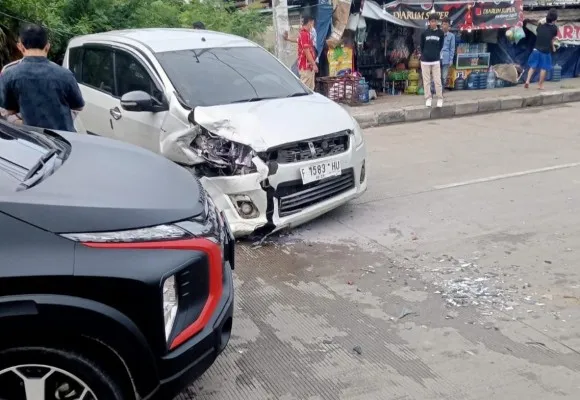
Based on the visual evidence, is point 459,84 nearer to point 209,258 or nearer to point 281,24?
point 281,24

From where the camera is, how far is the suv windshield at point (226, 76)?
5914mm

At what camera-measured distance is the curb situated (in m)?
11.8

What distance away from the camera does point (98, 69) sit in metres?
6.95

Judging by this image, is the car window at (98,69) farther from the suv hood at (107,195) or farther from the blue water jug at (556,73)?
the blue water jug at (556,73)

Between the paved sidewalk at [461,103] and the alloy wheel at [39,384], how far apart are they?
9.39 m

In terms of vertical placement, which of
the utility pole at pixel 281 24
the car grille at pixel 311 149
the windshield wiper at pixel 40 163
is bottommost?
the car grille at pixel 311 149

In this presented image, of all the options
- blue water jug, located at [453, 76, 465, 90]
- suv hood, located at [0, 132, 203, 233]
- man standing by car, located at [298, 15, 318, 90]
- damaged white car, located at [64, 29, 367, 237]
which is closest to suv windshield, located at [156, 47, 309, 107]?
damaged white car, located at [64, 29, 367, 237]

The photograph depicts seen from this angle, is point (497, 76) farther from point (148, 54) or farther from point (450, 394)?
point (450, 394)

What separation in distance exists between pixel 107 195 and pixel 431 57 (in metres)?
10.7

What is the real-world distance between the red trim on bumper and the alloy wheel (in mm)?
409

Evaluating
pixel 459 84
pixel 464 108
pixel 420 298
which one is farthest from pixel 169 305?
pixel 459 84

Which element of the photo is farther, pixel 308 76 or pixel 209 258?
pixel 308 76

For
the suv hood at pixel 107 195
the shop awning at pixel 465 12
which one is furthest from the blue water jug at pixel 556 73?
the suv hood at pixel 107 195

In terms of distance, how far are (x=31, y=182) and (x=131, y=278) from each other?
647 millimetres
